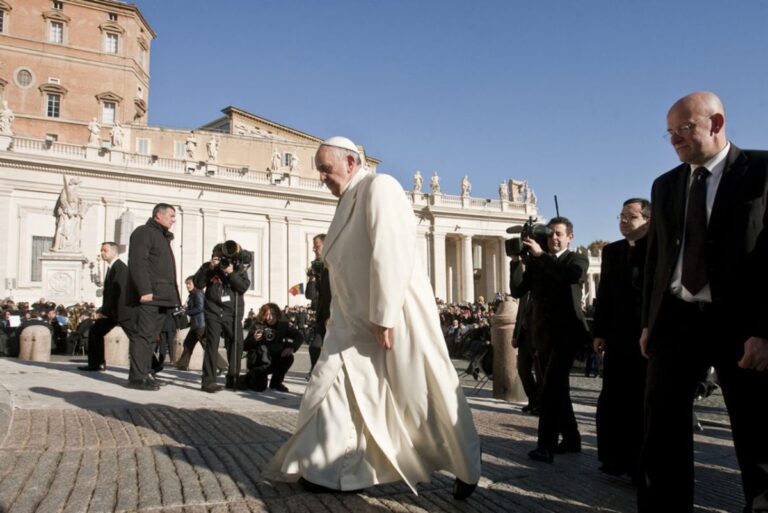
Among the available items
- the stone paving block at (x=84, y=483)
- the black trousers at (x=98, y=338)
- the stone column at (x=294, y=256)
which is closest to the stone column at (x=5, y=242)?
the stone column at (x=294, y=256)

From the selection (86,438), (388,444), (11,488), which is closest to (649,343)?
(388,444)

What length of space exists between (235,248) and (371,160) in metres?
58.4

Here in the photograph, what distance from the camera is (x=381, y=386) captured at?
3209 mm

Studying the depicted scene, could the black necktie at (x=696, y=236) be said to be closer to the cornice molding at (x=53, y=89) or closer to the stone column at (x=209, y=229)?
the stone column at (x=209, y=229)

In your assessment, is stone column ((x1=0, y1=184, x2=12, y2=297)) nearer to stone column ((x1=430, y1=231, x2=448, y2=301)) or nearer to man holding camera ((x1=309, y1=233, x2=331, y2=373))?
stone column ((x1=430, y1=231, x2=448, y2=301))

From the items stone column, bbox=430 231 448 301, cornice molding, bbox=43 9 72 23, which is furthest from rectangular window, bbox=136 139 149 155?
stone column, bbox=430 231 448 301

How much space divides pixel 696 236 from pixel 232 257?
6284 mm

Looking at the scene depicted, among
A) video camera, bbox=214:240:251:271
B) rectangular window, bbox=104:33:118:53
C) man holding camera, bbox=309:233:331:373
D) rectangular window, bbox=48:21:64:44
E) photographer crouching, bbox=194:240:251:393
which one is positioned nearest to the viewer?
man holding camera, bbox=309:233:331:373

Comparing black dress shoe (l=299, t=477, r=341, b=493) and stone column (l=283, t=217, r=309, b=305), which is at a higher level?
stone column (l=283, t=217, r=309, b=305)

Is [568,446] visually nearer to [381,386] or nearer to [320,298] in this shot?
[381,386]

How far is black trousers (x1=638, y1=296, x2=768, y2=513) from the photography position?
265 centimetres

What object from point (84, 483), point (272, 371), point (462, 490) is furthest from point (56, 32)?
point (462, 490)

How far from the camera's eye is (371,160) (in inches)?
2579

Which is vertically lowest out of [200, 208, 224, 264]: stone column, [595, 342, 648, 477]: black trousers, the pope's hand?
[595, 342, 648, 477]: black trousers
